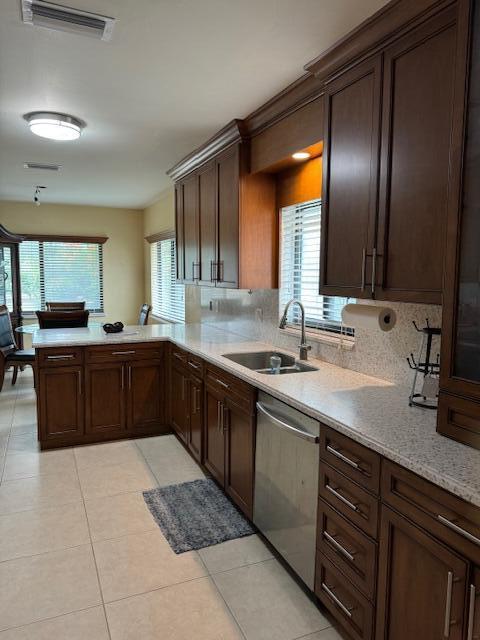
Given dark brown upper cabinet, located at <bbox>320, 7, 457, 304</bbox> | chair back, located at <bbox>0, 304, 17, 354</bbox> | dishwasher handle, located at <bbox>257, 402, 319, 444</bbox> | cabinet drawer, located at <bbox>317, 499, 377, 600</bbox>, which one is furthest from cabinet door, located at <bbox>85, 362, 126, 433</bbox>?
cabinet drawer, located at <bbox>317, 499, 377, 600</bbox>

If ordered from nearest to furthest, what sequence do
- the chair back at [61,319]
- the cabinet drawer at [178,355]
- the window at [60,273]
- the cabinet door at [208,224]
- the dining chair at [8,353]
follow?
the cabinet drawer at [178,355], the cabinet door at [208,224], the chair back at [61,319], the dining chair at [8,353], the window at [60,273]

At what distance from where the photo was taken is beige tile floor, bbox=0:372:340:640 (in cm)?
187

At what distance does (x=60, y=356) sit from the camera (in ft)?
11.9

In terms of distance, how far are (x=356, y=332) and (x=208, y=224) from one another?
5.77 feet

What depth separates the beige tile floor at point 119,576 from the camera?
1866 mm

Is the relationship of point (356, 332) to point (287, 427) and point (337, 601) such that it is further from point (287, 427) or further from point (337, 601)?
point (337, 601)

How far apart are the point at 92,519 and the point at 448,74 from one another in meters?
2.84

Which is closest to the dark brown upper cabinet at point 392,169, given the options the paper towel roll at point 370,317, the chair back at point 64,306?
the paper towel roll at point 370,317

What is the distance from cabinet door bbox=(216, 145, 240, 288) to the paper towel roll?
4.10ft

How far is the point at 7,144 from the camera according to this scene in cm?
390

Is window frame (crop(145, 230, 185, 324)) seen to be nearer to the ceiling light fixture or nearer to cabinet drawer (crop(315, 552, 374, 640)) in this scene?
the ceiling light fixture

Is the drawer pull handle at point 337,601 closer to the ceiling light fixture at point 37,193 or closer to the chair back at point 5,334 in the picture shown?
the chair back at point 5,334

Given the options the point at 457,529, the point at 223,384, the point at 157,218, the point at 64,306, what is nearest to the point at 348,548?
the point at 457,529

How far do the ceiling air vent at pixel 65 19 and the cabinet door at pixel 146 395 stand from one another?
98.9 inches
